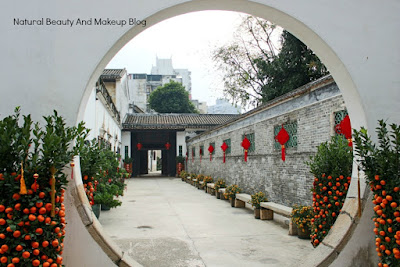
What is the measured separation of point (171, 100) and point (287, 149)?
25290 millimetres

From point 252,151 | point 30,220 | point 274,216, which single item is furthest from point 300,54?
point 30,220

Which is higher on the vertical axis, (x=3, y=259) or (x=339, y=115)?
(x=339, y=115)

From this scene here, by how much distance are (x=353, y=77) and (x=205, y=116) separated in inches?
818

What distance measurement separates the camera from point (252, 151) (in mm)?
9242

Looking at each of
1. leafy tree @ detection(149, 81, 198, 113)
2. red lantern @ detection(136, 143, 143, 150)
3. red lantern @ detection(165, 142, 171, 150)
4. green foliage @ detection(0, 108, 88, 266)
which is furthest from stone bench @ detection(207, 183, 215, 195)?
leafy tree @ detection(149, 81, 198, 113)

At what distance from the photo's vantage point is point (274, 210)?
6.47m

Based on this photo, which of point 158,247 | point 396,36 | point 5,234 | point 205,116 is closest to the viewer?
point 5,234

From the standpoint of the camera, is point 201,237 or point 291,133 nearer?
point 201,237

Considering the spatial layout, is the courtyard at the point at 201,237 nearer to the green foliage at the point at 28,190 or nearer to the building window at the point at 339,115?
the building window at the point at 339,115

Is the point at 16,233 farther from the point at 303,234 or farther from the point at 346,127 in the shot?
the point at 303,234

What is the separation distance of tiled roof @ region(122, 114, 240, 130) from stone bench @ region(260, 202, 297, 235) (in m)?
13.9

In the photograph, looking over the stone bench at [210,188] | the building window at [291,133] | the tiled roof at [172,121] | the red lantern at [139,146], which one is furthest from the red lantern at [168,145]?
the building window at [291,133]

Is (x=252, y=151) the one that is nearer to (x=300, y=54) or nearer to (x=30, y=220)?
(x=300, y=54)

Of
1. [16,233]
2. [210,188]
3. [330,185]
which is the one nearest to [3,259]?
[16,233]
